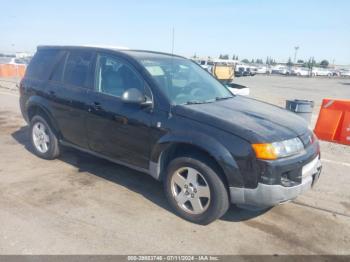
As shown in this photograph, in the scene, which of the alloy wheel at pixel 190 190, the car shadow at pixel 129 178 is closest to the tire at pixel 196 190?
the alloy wheel at pixel 190 190

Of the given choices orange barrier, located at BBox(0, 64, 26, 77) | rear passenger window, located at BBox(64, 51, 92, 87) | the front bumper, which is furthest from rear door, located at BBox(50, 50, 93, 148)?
orange barrier, located at BBox(0, 64, 26, 77)

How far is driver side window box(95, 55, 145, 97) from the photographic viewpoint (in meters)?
4.21

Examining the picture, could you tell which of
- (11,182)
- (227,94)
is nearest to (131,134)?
(227,94)

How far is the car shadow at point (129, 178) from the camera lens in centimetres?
406

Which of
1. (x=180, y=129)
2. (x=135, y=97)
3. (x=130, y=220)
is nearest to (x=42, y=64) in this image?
(x=135, y=97)

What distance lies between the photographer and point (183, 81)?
441 centimetres

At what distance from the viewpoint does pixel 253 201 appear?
133 inches

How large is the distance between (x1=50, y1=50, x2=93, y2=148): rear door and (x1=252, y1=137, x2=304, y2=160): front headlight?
2458 mm

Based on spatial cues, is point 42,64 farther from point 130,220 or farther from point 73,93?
point 130,220

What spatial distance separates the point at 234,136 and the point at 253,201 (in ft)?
2.19

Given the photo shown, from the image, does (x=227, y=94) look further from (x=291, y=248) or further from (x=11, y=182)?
(x=11, y=182)

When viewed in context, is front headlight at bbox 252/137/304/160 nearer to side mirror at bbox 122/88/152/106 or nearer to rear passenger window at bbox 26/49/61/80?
side mirror at bbox 122/88/152/106

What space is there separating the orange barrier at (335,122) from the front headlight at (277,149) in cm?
451

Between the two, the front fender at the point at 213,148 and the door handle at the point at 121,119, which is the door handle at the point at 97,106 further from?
the front fender at the point at 213,148
